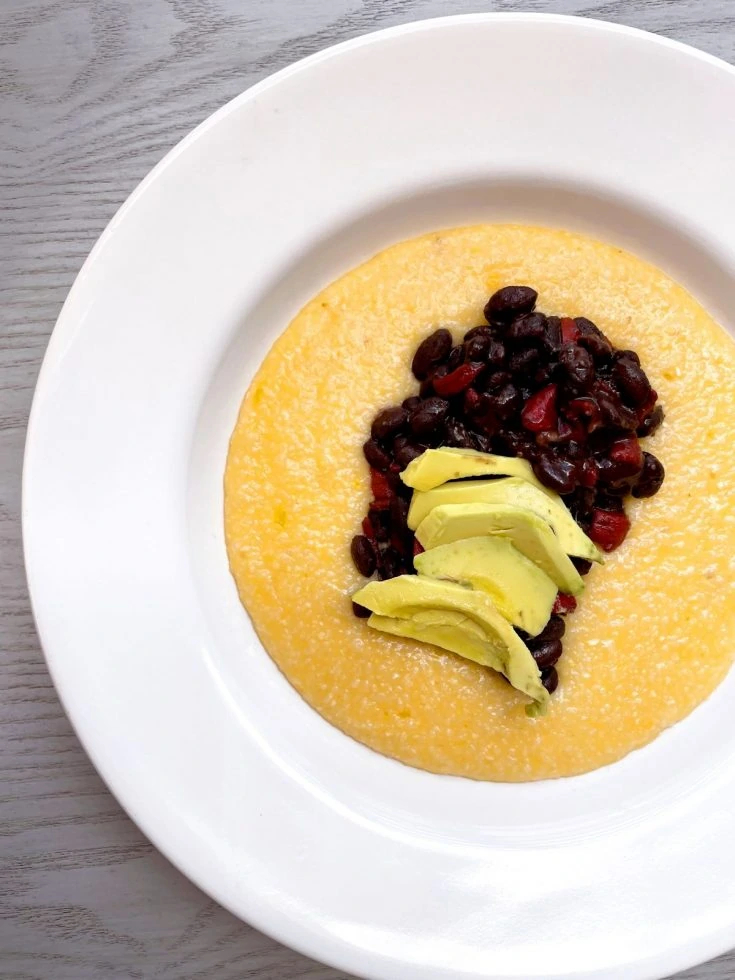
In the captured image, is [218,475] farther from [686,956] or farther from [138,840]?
[686,956]

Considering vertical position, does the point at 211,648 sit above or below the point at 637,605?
above

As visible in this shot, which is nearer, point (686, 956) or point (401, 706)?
point (686, 956)

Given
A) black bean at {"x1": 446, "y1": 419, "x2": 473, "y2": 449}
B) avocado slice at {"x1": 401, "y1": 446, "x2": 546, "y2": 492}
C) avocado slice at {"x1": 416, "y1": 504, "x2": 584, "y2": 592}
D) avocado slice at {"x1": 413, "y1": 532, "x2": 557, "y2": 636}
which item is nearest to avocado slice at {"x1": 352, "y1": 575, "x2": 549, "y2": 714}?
avocado slice at {"x1": 413, "y1": 532, "x2": 557, "y2": 636}

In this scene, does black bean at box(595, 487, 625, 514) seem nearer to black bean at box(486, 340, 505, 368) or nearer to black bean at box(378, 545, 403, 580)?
black bean at box(486, 340, 505, 368)

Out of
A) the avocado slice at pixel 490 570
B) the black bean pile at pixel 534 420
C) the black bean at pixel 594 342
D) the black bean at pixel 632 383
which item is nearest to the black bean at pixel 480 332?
the black bean pile at pixel 534 420

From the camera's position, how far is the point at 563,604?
2.02 metres

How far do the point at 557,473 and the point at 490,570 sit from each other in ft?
1.02

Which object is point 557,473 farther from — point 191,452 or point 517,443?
point 191,452

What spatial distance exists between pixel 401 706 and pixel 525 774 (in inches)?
15.8

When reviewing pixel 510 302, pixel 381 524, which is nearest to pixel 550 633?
pixel 381 524

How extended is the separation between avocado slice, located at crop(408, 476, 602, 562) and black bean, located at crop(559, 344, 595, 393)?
29 cm

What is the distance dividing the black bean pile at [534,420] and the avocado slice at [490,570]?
0.31 feet

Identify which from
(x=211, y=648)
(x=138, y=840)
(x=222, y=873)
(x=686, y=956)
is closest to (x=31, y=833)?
(x=138, y=840)

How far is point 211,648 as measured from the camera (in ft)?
6.41
